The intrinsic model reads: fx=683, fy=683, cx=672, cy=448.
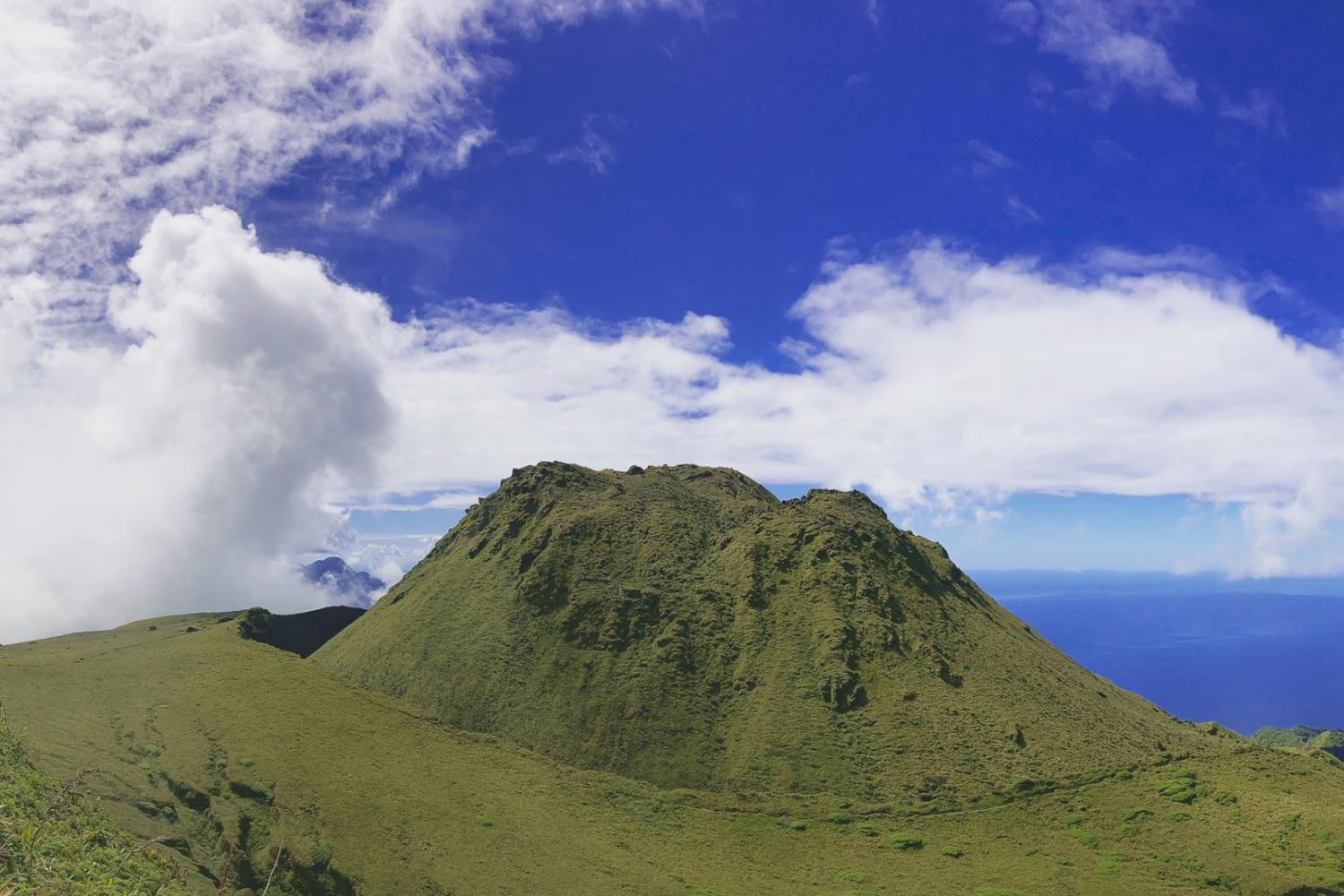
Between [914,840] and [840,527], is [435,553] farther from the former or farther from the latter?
[914,840]

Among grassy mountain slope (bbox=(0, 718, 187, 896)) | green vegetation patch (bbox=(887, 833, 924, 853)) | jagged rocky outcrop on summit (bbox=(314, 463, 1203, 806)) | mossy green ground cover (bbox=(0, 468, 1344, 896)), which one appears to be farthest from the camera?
jagged rocky outcrop on summit (bbox=(314, 463, 1203, 806))

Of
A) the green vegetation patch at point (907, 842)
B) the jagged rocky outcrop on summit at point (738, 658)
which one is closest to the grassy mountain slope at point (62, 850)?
the jagged rocky outcrop on summit at point (738, 658)

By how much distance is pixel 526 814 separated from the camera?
290 ft

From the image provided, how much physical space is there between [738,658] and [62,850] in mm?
111936

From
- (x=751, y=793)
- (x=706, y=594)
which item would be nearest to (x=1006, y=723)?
(x=751, y=793)

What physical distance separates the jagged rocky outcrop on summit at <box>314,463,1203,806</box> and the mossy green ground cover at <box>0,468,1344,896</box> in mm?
578

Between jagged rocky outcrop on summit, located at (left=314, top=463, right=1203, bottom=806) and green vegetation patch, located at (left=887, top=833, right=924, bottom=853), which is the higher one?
jagged rocky outcrop on summit, located at (left=314, top=463, right=1203, bottom=806)

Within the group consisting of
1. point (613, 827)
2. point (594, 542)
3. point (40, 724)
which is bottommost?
point (613, 827)

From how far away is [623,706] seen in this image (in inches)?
4624

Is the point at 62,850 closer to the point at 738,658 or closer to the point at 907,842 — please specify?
the point at 907,842

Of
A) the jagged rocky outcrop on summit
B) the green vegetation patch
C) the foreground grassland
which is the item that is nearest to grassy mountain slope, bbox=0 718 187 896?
the foreground grassland

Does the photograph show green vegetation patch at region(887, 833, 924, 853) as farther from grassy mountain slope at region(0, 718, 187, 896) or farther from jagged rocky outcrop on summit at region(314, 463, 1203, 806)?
grassy mountain slope at region(0, 718, 187, 896)

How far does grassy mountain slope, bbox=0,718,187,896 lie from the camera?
882 inches

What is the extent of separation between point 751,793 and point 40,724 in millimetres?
88337
